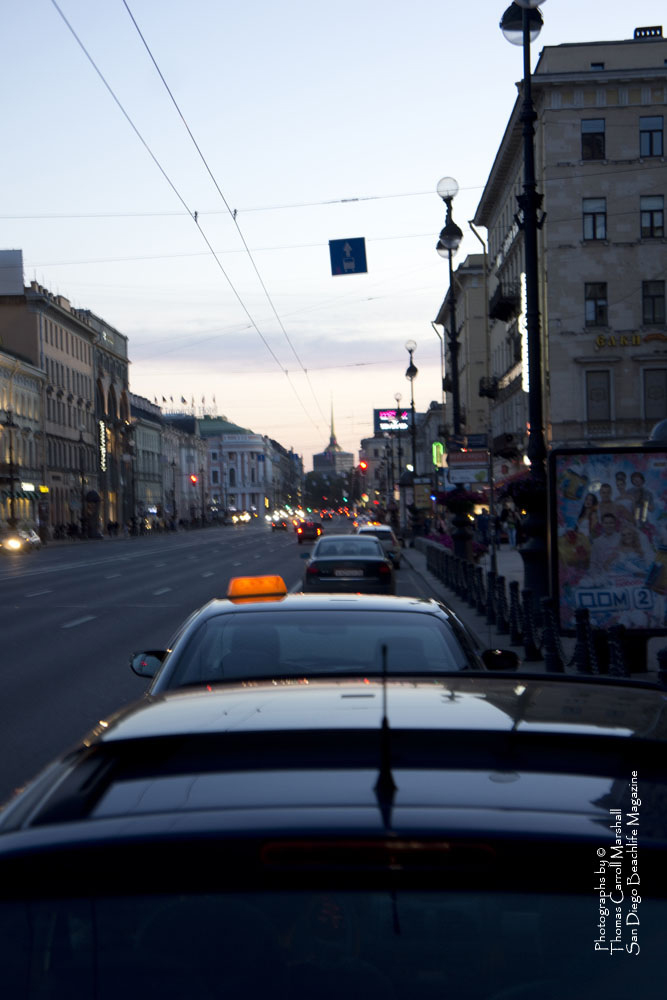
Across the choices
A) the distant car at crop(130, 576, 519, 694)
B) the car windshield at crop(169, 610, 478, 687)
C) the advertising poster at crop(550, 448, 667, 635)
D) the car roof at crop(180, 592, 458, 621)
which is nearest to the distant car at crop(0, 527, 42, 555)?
the advertising poster at crop(550, 448, 667, 635)

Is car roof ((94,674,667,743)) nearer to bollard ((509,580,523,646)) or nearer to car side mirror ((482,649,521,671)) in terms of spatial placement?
car side mirror ((482,649,521,671))

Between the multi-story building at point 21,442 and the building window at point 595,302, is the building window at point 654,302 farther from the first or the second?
the multi-story building at point 21,442

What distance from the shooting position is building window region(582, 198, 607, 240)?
50.8 m

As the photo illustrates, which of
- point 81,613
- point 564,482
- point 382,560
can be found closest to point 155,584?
point 81,613

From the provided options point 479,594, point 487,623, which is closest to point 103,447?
point 479,594

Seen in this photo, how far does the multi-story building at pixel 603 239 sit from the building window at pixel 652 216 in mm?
39

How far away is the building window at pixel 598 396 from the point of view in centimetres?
5025

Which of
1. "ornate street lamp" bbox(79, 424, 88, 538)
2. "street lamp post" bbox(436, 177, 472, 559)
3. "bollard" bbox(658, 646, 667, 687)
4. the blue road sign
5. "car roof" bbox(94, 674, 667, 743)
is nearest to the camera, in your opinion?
"car roof" bbox(94, 674, 667, 743)

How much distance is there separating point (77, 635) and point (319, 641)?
535 inches

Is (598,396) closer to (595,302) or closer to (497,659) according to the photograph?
(595,302)

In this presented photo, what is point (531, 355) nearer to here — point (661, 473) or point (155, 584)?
point (661, 473)

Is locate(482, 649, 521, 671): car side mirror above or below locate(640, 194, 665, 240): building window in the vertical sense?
below

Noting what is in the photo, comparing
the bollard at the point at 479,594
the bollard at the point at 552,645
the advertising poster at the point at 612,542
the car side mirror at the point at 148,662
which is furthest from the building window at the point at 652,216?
the car side mirror at the point at 148,662

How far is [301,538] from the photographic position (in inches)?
2650
